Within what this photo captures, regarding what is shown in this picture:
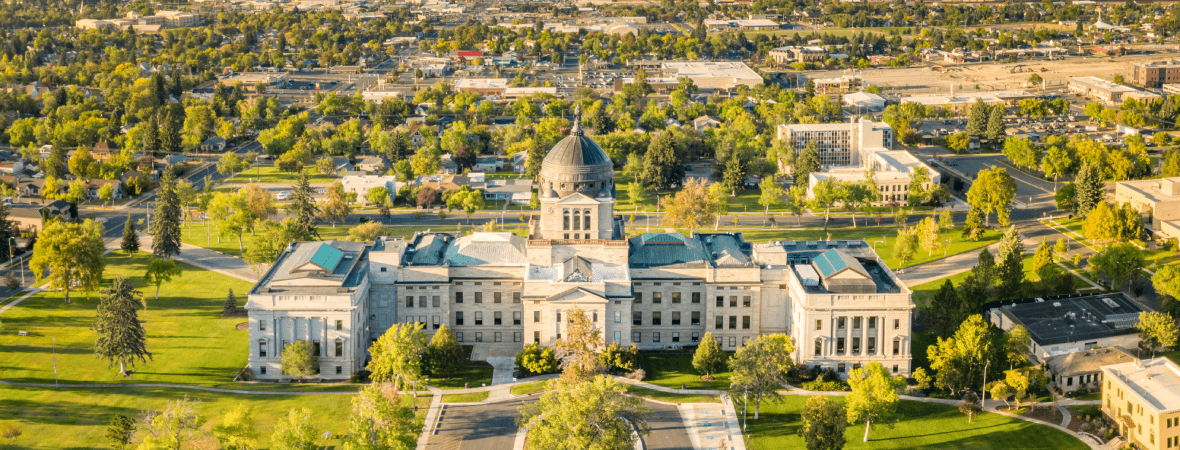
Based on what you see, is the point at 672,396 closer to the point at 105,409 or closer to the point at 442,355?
the point at 442,355

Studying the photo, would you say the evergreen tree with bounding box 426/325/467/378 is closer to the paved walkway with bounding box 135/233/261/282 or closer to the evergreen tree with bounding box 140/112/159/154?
the paved walkway with bounding box 135/233/261/282

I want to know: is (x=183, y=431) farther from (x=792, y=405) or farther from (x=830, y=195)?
(x=830, y=195)

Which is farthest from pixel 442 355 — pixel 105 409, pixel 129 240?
pixel 129 240

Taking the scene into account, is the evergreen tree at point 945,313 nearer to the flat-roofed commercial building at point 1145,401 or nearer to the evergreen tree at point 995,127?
the flat-roofed commercial building at point 1145,401

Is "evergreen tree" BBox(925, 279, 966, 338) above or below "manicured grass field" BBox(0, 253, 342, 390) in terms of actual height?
above

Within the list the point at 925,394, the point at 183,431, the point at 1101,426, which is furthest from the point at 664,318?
the point at 183,431

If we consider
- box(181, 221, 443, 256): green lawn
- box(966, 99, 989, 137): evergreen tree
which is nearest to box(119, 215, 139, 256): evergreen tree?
box(181, 221, 443, 256): green lawn

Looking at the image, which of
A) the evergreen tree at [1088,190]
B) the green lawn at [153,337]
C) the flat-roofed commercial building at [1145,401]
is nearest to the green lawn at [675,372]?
the flat-roofed commercial building at [1145,401]
